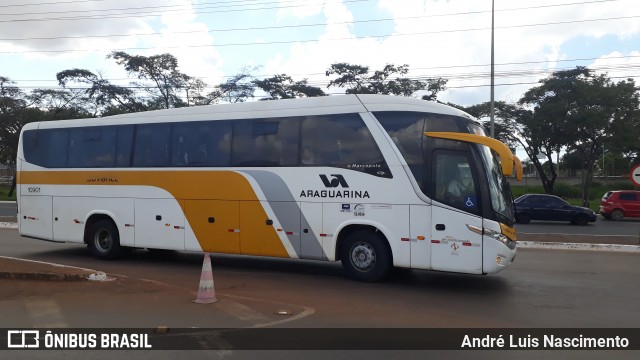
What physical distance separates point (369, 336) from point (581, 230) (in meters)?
18.9

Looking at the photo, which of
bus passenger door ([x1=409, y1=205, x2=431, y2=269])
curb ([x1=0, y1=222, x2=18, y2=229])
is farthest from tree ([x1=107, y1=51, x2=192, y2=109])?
bus passenger door ([x1=409, y1=205, x2=431, y2=269])

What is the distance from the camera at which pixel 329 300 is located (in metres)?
8.52

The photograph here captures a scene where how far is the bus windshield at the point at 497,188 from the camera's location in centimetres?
916

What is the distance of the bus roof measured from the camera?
980 cm

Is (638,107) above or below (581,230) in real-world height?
above

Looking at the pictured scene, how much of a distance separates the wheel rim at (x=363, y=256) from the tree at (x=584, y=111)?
2843 centimetres

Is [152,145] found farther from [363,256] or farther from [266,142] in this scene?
[363,256]

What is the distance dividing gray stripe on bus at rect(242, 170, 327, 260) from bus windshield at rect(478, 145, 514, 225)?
3.27 meters

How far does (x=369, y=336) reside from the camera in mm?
6488

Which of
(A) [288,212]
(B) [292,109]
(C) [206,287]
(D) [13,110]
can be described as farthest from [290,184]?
(D) [13,110]

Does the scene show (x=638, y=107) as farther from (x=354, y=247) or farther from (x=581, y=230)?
(x=354, y=247)

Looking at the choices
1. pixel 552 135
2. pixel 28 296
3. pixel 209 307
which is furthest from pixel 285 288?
pixel 552 135

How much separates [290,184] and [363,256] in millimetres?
1986

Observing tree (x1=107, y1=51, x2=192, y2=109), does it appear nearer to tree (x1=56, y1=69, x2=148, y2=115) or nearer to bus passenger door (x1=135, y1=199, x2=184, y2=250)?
tree (x1=56, y1=69, x2=148, y2=115)
